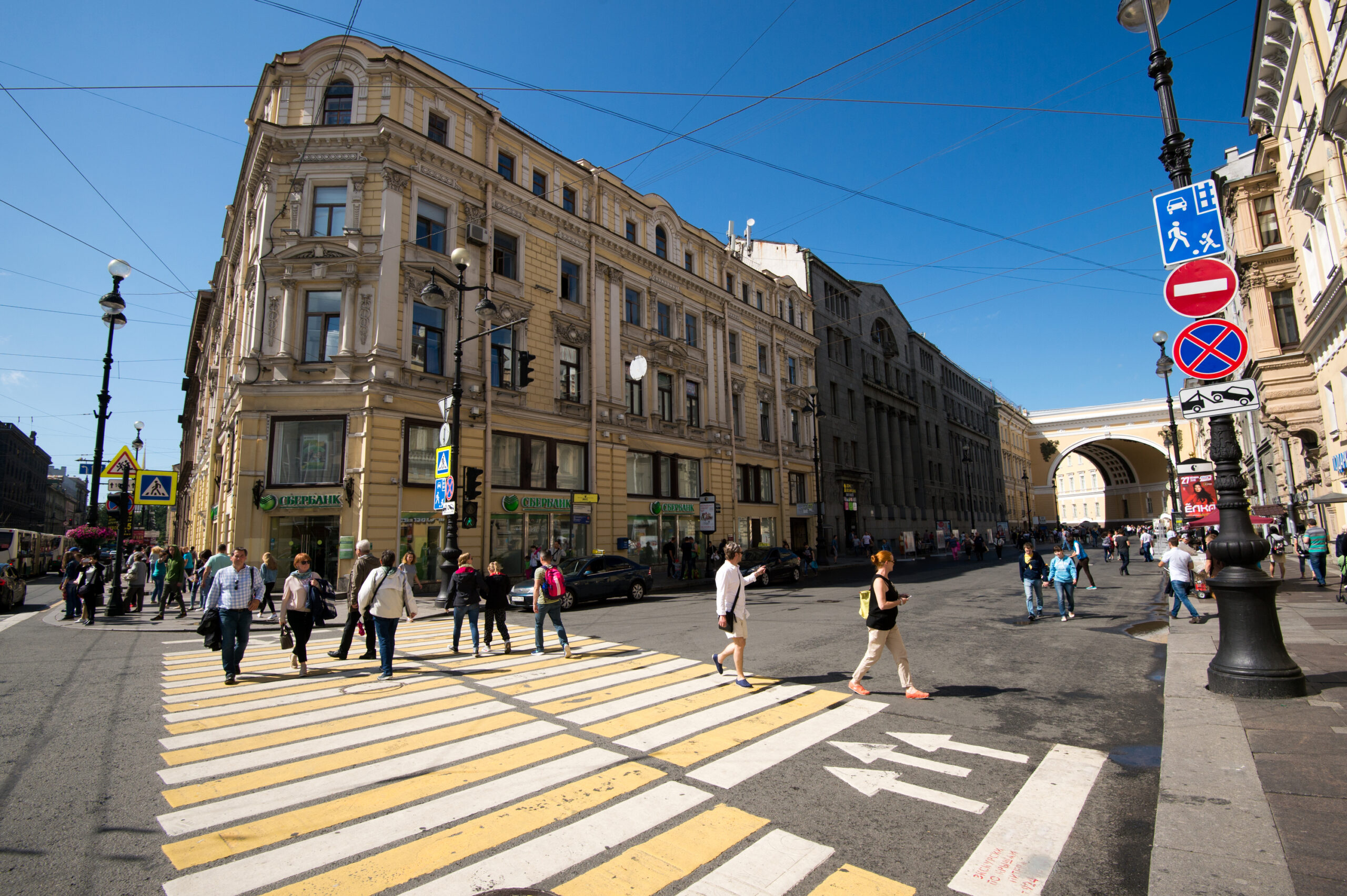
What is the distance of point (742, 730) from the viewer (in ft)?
20.6

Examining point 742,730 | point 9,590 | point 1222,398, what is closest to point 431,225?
point 9,590

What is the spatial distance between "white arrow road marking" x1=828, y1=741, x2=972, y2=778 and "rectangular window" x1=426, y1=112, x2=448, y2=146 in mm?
24851

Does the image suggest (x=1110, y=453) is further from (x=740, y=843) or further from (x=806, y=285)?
(x=740, y=843)

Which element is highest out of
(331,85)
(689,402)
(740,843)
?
(331,85)

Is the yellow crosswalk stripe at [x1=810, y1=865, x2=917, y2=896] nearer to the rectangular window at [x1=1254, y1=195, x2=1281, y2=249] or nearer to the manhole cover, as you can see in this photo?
the manhole cover

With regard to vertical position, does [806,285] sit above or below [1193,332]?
above

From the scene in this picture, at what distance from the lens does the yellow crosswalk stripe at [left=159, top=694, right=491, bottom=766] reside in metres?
5.63

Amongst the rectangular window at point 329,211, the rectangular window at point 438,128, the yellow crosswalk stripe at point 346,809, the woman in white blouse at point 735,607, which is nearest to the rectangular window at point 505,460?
the rectangular window at point 329,211

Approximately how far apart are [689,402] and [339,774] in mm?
29452

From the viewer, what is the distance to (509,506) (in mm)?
23406

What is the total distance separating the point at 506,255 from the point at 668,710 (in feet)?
74.3

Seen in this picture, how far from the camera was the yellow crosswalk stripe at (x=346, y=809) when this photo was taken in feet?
12.7

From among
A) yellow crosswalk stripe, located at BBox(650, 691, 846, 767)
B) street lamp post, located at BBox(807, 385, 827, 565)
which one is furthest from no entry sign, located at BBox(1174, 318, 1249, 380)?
street lamp post, located at BBox(807, 385, 827, 565)

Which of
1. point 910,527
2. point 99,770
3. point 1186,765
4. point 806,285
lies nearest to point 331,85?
point 99,770
